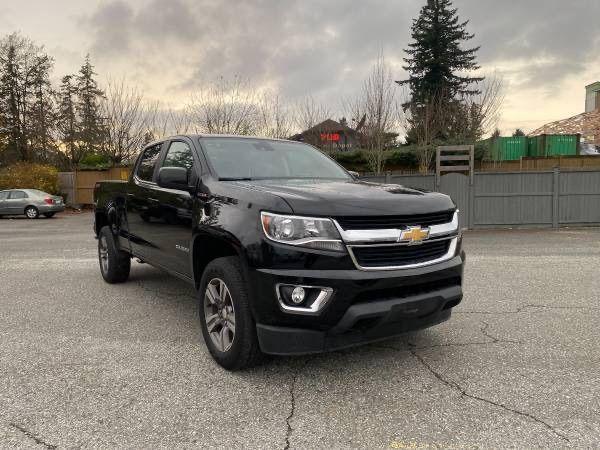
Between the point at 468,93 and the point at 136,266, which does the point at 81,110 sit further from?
the point at 136,266

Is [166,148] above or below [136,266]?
above

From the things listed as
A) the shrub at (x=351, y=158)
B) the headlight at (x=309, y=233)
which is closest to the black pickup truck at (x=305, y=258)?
the headlight at (x=309, y=233)

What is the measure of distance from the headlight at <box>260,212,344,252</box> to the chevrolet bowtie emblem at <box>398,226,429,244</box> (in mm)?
467

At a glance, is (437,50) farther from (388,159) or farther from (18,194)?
(18,194)

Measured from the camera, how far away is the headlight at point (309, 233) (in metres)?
2.92

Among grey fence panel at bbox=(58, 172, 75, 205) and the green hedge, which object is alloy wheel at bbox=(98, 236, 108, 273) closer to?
the green hedge

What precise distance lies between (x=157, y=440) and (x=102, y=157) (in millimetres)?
29343

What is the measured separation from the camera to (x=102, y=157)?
95.0 feet

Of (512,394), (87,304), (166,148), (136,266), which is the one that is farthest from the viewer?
(136,266)

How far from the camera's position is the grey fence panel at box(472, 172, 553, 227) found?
1473cm

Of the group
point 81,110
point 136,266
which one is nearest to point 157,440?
point 136,266

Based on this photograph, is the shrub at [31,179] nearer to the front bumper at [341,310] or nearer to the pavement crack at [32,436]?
the pavement crack at [32,436]

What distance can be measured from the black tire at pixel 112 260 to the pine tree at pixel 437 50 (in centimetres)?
3138

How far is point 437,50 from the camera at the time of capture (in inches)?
1356
